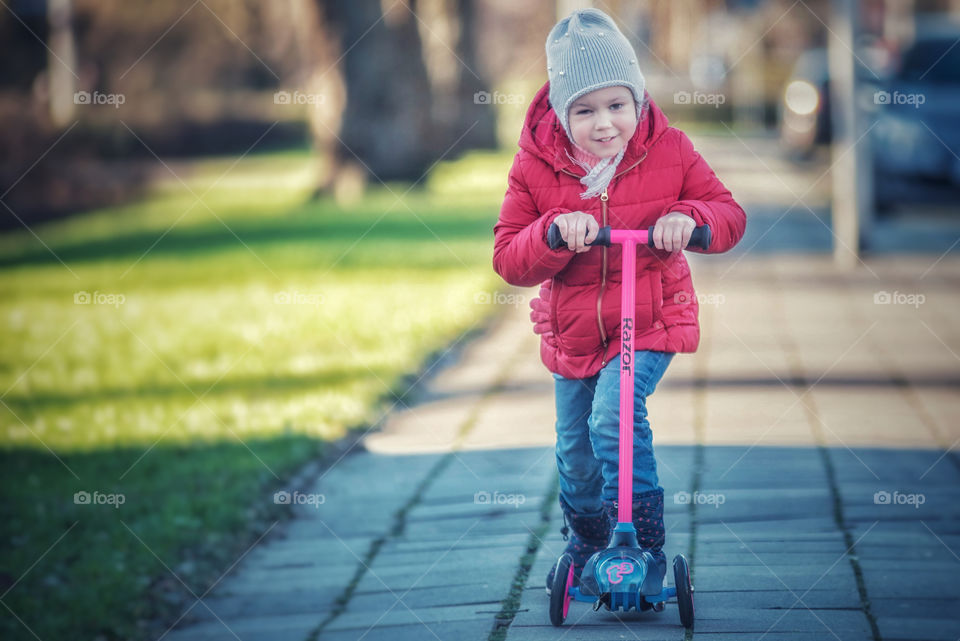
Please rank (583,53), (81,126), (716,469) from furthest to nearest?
1. (81,126)
2. (716,469)
3. (583,53)

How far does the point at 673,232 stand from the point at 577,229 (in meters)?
0.25

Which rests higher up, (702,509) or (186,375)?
(186,375)

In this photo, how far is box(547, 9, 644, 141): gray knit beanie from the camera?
3.14 meters

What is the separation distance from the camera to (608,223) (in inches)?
130

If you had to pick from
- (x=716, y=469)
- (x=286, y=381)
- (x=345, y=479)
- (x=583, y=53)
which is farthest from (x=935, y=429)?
(x=286, y=381)

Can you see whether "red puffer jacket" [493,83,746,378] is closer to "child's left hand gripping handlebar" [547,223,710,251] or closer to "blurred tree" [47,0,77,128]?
"child's left hand gripping handlebar" [547,223,710,251]

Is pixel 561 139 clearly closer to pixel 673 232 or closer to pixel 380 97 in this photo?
pixel 673 232

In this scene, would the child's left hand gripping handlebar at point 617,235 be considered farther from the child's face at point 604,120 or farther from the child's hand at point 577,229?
the child's face at point 604,120

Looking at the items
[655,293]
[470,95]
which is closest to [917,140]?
Result: [655,293]

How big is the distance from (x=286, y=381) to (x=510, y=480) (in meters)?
2.51

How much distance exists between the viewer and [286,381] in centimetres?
702

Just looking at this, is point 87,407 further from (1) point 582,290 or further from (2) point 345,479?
Answer: (1) point 582,290

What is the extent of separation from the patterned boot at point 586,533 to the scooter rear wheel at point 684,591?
0.35 metres

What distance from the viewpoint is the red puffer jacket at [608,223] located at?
3264 mm
